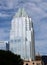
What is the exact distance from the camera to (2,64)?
78125 millimetres

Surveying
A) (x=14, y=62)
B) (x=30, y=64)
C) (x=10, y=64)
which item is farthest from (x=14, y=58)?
(x=30, y=64)

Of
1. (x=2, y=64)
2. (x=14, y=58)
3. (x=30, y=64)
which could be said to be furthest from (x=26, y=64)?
(x=2, y=64)

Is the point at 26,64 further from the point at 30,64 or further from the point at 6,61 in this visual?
the point at 6,61

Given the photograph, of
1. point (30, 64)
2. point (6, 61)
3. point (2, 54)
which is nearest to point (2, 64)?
point (6, 61)

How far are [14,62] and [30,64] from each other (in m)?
75.1

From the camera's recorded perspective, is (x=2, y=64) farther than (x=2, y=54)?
No

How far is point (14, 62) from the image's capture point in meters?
88.2

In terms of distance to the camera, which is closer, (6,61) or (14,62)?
(6,61)

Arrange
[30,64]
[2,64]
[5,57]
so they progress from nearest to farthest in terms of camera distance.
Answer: [2,64]
[5,57]
[30,64]

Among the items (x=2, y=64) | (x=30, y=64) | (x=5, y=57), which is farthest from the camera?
(x=30, y=64)

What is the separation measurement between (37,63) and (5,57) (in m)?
81.0

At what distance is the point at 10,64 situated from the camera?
82.6 metres

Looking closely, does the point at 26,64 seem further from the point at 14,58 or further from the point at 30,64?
the point at 14,58

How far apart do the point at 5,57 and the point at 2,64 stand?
763cm
